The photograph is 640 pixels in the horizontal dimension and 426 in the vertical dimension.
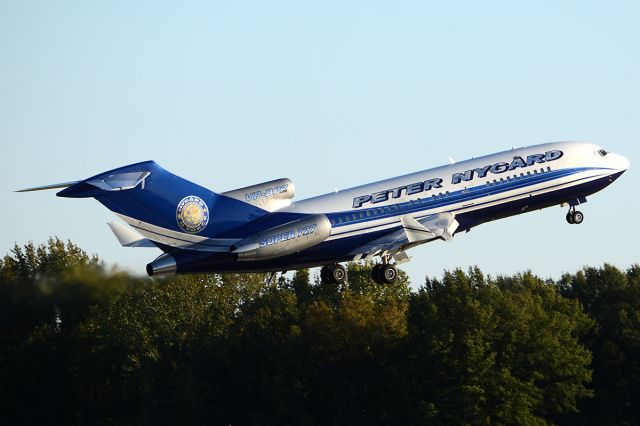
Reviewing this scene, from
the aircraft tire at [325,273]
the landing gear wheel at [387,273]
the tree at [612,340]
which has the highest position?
the aircraft tire at [325,273]

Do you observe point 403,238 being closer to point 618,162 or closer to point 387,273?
point 387,273

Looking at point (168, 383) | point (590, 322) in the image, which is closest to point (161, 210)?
point (168, 383)

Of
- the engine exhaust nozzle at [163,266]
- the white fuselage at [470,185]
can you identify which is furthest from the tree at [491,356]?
the engine exhaust nozzle at [163,266]

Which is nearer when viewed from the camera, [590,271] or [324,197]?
[324,197]

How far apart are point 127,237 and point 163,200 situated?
2.10 meters

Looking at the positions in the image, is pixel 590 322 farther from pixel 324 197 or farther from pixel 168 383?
pixel 324 197

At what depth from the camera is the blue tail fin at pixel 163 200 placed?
159 feet

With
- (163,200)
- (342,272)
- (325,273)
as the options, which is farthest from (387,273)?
(163,200)

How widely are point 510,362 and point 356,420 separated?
9.48 meters

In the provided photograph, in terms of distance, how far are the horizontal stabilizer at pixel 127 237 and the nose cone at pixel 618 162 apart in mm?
21201

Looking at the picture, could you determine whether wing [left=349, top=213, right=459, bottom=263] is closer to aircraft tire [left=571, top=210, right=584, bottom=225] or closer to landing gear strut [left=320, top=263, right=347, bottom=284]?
landing gear strut [left=320, top=263, right=347, bottom=284]

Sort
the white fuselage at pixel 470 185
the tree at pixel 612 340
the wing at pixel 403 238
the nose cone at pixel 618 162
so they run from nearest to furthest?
the white fuselage at pixel 470 185 < the wing at pixel 403 238 < the nose cone at pixel 618 162 < the tree at pixel 612 340

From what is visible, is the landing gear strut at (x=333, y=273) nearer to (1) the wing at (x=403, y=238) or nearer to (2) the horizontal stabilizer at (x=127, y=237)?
(1) the wing at (x=403, y=238)

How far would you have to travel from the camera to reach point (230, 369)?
89.0 metres
